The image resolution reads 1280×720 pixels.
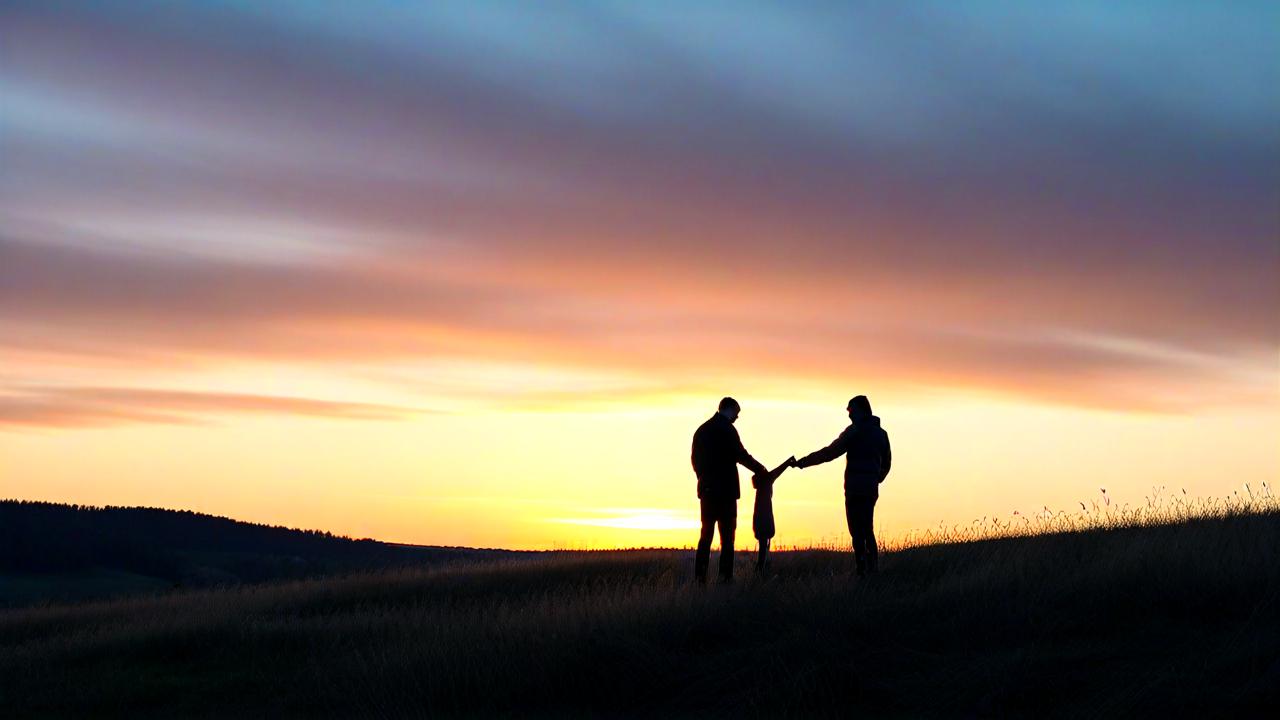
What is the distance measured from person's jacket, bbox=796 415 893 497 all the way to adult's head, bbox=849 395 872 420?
0.20 ft

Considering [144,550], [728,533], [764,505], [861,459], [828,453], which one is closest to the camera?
[861,459]

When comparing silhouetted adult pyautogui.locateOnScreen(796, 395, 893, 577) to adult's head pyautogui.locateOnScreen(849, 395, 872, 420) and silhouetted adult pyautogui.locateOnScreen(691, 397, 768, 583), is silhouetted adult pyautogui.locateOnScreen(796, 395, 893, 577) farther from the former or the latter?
silhouetted adult pyautogui.locateOnScreen(691, 397, 768, 583)

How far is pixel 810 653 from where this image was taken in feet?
42.8

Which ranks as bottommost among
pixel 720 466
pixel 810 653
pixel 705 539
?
pixel 810 653

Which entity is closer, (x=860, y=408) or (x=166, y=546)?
(x=860, y=408)

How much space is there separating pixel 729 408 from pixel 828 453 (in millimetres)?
1540

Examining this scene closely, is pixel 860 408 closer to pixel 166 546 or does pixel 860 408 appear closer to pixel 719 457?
pixel 719 457

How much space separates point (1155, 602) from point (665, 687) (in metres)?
5.54

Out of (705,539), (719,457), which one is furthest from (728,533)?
(719,457)

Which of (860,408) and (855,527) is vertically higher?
(860,408)

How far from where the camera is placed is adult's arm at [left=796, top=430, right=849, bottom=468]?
1684 centimetres

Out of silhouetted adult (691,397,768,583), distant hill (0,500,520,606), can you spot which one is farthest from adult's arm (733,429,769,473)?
distant hill (0,500,520,606)

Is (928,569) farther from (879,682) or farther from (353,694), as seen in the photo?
(353,694)

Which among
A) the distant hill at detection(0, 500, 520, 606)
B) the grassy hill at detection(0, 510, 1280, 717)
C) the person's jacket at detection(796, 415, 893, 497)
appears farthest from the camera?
the distant hill at detection(0, 500, 520, 606)
